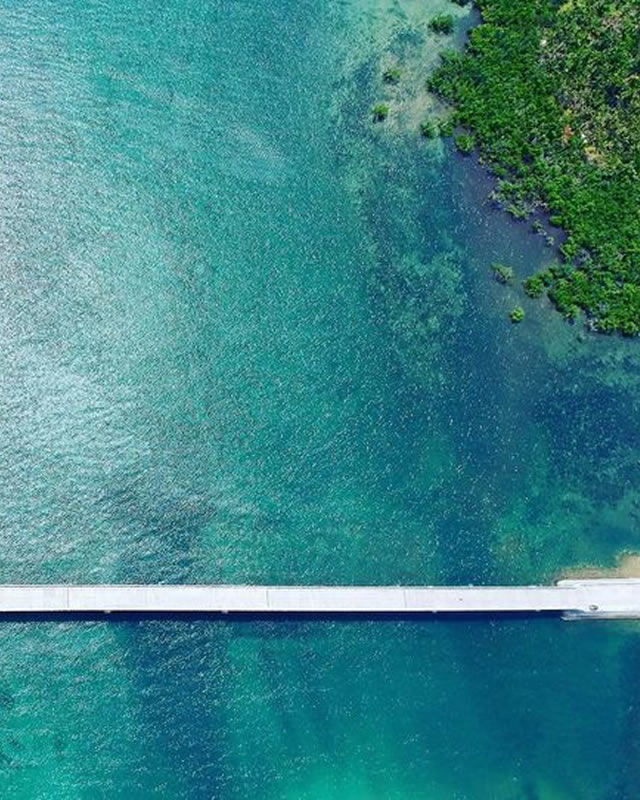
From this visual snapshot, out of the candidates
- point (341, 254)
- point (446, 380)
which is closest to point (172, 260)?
point (341, 254)

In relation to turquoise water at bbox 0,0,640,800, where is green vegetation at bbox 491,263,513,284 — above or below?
above

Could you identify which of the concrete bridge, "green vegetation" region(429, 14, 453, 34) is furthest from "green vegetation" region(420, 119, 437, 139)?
the concrete bridge

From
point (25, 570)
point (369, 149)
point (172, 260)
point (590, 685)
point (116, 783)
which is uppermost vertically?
point (369, 149)

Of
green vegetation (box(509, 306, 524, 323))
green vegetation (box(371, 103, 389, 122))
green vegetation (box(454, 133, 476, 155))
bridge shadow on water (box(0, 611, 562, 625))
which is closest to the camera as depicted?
bridge shadow on water (box(0, 611, 562, 625))

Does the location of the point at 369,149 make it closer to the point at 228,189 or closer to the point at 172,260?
the point at 228,189

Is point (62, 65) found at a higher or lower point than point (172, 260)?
higher

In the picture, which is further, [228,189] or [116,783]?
[228,189]

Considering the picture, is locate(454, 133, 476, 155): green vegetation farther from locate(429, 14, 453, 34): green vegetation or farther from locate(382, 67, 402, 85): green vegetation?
locate(429, 14, 453, 34): green vegetation

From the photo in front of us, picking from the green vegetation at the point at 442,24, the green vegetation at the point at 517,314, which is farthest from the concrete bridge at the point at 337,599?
the green vegetation at the point at 442,24
